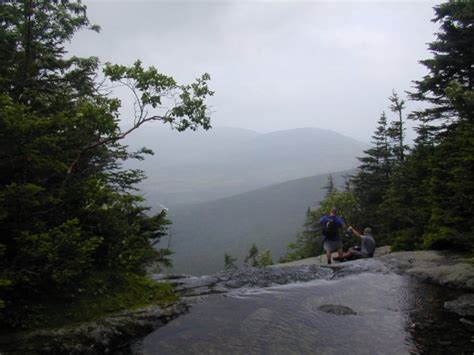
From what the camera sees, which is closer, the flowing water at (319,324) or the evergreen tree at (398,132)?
the flowing water at (319,324)

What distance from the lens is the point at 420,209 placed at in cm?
1947

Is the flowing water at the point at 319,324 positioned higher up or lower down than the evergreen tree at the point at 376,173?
lower down

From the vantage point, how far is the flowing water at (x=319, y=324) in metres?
7.07

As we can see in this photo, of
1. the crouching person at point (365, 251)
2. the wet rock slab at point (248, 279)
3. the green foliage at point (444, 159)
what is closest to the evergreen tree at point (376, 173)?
the green foliage at point (444, 159)

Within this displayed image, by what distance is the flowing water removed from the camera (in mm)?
7074

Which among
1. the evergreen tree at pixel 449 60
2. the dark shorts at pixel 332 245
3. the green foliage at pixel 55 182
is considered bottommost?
the dark shorts at pixel 332 245

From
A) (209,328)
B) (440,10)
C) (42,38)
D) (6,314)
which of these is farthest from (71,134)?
(440,10)

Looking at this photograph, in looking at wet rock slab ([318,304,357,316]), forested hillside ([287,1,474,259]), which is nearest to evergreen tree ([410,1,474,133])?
forested hillside ([287,1,474,259])

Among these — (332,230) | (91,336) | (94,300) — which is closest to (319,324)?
(91,336)

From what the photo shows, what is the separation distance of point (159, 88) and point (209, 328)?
6.79m

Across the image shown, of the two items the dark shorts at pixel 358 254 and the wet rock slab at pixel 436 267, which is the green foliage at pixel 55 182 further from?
the dark shorts at pixel 358 254

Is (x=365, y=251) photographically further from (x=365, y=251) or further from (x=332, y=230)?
(x=332, y=230)

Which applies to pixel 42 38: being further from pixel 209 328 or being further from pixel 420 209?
pixel 420 209

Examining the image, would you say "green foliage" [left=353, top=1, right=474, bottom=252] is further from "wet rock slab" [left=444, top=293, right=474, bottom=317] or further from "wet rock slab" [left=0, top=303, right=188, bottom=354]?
"wet rock slab" [left=0, top=303, right=188, bottom=354]
